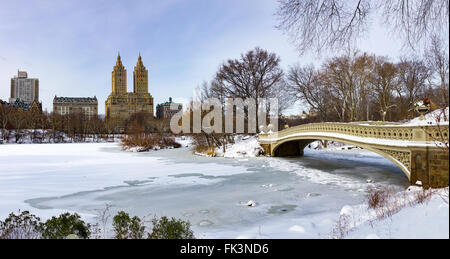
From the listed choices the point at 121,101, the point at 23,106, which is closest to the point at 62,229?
the point at 23,106

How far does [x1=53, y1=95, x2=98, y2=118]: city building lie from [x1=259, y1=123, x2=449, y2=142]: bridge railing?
130 meters

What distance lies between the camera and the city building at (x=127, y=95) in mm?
→ 135000

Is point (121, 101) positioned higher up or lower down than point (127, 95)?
lower down

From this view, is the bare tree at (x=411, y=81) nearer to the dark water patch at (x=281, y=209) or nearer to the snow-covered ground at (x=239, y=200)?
the snow-covered ground at (x=239, y=200)

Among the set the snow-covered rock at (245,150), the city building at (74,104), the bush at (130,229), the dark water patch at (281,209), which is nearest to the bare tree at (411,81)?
the snow-covered rock at (245,150)

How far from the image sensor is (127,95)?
140 meters

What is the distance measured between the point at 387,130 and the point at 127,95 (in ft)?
469

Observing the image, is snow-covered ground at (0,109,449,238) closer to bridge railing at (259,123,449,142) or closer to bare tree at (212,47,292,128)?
bridge railing at (259,123,449,142)

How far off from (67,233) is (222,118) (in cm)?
2306

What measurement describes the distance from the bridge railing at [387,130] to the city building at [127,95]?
403 ft

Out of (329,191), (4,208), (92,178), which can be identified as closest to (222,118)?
(92,178)

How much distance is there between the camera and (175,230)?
3.79m

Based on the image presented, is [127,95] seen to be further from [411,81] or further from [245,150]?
[411,81]

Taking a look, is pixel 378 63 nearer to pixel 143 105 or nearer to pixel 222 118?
pixel 222 118
